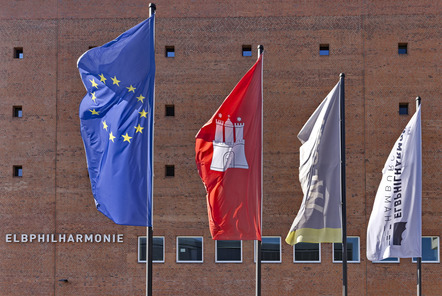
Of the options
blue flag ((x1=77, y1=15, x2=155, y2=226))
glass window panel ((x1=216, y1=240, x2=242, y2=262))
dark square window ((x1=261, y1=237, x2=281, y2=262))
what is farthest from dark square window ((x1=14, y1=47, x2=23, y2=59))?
blue flag ((x1=77, y1=15, x2=155, y2=226))

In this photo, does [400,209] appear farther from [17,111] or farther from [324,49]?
[17,111]

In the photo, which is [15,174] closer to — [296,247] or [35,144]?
[35,144]

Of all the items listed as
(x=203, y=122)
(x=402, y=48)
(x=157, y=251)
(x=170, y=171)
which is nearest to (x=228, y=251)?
(x=157, y=251)

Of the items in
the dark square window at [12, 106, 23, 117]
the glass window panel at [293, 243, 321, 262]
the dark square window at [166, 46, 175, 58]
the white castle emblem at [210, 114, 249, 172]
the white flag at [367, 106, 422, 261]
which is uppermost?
the dark square window at [166, 46, 175, 58]

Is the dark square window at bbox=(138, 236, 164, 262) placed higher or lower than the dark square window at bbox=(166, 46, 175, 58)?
lower

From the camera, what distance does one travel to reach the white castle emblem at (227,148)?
11.9 meters

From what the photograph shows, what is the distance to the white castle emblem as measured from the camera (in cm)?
1186

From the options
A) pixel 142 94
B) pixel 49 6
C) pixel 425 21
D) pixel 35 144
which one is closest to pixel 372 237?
pixel 142 94

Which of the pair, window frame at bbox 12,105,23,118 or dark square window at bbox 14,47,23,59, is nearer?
window frame at bbox 12,105,23,118

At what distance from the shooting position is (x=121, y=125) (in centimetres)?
1033

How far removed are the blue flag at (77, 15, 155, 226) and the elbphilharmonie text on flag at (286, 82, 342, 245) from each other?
4394mm

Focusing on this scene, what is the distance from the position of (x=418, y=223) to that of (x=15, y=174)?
15.7m

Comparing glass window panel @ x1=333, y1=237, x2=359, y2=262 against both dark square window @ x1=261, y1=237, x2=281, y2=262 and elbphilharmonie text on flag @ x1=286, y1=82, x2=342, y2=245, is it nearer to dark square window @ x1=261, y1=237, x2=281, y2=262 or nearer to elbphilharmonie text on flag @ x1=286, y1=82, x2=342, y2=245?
dark square window @ x1=261, y1=237, x2=281, y2=262

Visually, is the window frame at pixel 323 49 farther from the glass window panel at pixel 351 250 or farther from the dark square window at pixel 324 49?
the glass window panel at pixel 351 250
